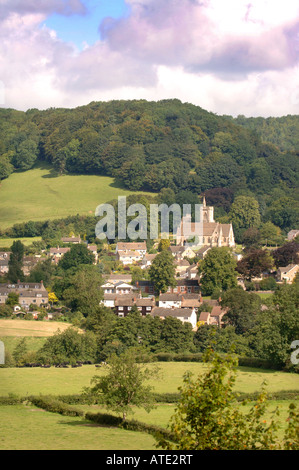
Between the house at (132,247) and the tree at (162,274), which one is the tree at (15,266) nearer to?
the tree at (162,274)

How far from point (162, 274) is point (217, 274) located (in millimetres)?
4734

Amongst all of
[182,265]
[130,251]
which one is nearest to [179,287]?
[182,265]

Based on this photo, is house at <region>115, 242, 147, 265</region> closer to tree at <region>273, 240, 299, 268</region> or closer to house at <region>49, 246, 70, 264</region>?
house at <region>49, 246, 70, 264</region>

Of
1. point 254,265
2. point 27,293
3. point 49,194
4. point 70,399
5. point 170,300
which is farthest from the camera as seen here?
point 49,194

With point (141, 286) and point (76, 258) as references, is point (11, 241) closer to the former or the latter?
point (76, 258)

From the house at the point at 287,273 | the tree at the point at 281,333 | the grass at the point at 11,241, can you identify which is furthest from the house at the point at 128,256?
the tree at the point at 281,333

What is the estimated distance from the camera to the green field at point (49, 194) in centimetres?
9744

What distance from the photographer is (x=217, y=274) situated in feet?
200

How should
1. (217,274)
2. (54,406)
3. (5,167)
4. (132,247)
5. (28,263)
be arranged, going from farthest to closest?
1. (5,167)
2. (132,247)
3. (28,263)
4. (217,274)
5. (54,406)

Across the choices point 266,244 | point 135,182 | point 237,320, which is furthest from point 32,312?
point 135,182

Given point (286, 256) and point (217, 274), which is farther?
point (286, 256)

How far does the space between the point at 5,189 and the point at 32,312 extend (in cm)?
5777

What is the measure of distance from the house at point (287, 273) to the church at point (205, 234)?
60.9ft
